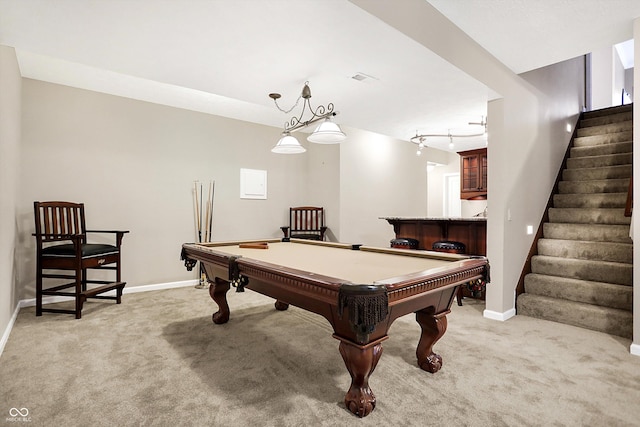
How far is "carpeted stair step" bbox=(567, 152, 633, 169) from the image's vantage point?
3959mm

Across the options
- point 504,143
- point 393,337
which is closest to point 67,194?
point 393,337

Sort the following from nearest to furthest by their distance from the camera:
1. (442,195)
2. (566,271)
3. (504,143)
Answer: (504,143), (566,271), (442,195)

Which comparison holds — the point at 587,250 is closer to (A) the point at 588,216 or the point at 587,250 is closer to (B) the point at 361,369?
(A) the point at 588,216

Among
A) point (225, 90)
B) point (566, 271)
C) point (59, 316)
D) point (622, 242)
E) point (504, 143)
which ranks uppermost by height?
point (225, 90)

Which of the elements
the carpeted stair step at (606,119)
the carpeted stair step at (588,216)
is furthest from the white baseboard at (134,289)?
the carpeted stair step at (606,119)

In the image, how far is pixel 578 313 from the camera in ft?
9.96

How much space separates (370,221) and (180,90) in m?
3.67

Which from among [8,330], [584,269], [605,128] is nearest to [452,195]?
[605,128]

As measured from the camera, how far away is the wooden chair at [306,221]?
541cm

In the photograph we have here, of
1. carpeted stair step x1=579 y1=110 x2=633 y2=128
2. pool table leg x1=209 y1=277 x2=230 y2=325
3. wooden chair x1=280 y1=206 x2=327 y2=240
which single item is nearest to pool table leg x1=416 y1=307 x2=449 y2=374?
pool table leg x1=209 y1=277 x2=230 y2=325

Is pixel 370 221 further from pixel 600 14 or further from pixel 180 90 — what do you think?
pixel 600 14

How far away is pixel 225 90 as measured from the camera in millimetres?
3336

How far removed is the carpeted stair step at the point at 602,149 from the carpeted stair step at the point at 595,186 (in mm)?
526

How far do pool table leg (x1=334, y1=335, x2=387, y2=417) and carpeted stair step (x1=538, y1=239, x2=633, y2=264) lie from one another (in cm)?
306
